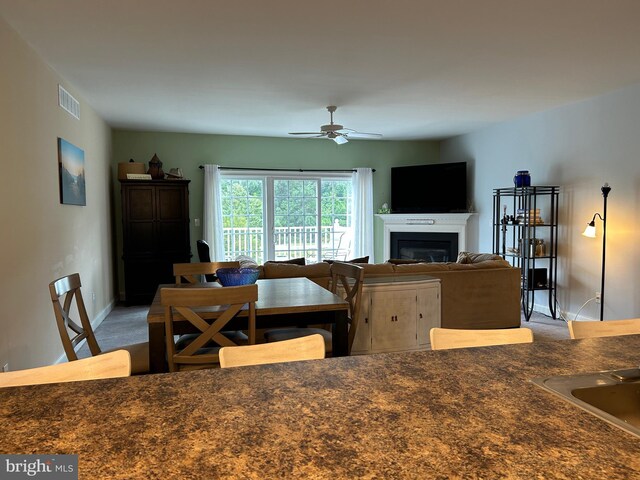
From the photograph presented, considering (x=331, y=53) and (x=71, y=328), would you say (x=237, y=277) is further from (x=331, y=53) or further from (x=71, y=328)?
(x=331, y=53)

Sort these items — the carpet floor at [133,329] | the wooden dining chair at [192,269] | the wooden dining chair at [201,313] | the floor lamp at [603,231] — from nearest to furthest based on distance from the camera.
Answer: the wooden dining chair at [201,313] → the wooden dining chair at [192,269] → the carpet floor at [133,329] → the floor lamp at [603,231]

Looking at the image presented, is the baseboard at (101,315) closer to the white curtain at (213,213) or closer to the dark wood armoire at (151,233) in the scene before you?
the dark wood armoire at (151,233)

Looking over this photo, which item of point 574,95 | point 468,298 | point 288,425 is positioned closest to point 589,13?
point 574,95

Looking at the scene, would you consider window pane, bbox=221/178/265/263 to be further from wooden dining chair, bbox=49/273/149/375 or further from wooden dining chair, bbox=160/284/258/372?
wooden dining chair, bbox=160/284/258/372

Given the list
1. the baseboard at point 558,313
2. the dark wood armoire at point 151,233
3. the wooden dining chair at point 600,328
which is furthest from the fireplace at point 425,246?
the wooden dining chair at point 600,328

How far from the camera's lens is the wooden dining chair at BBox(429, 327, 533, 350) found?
5.03 ft

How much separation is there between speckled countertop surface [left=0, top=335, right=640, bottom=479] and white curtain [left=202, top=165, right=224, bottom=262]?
20.4 feet

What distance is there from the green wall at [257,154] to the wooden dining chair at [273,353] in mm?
6138

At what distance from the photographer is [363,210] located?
8.03 meters

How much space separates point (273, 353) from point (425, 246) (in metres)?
6.69

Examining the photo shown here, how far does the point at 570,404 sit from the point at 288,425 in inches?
24.5

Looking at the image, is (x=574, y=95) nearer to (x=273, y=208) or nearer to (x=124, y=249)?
(x=273, y=208)

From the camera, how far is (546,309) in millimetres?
5922

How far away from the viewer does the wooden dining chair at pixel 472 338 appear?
153cm
